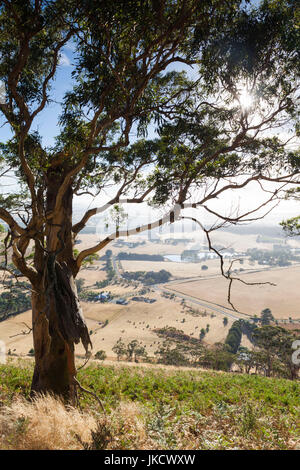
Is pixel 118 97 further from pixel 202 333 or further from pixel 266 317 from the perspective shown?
pixel 266 317

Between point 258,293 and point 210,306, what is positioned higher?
point 258,293

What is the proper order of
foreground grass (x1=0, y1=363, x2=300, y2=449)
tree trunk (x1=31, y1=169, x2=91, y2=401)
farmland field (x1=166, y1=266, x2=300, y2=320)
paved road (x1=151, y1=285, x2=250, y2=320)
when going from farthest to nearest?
paved road (x1=151, y1=285, x2=250, y2=320), farmland field (x1=166, y1=266, x2=300, y2=320), tree trunk (x1=31, y1=169, x2=91, y2=401), foreground grass (x1=0, y1=363, x2=300, y2=449)

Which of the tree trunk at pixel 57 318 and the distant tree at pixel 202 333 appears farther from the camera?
the distant tree at pixel 202 333

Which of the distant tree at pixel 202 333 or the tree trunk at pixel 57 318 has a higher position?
the tree trunk at pixel 57 318

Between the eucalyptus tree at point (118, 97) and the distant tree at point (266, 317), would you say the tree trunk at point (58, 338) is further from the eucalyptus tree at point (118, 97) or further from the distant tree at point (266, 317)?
the distant tree at point (266, 317)

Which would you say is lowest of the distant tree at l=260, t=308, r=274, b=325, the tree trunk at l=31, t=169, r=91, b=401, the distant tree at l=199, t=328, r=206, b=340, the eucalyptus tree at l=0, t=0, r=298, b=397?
the distant tree at l=199, t=328, r=206, b=340

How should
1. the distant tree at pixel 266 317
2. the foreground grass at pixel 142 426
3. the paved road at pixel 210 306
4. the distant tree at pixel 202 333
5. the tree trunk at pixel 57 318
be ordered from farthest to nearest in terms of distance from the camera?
the paved road at pixel 210 306 → the distant tree at pixel 266 317 → the distant tree at pixel 202 333 → the tree trunk at pixel 57 318 → the foreground grass at pixel 142 426

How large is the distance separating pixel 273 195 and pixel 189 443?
17.2ft

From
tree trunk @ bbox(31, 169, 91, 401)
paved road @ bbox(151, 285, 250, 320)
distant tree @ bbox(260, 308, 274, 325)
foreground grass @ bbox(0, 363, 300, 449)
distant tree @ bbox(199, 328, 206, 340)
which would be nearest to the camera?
foreground grass @ bbox(0, 363, 300, 449)

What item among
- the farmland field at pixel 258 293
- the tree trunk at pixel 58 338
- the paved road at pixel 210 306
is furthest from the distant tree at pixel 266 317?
the tree trunk at pixel 58 338

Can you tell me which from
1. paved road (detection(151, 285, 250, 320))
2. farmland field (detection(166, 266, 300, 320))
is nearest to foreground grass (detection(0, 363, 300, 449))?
paved road (detection(151, 285, 250, 320))

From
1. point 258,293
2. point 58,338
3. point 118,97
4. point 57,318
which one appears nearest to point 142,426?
point 57,318

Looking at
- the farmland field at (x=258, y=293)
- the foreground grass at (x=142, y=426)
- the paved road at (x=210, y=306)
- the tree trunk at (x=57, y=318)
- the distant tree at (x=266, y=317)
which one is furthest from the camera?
the paved road at (x=210, y=306)

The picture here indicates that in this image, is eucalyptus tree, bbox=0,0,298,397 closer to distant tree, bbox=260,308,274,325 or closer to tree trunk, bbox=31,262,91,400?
tree trunk, bbox=31,262,91,400
